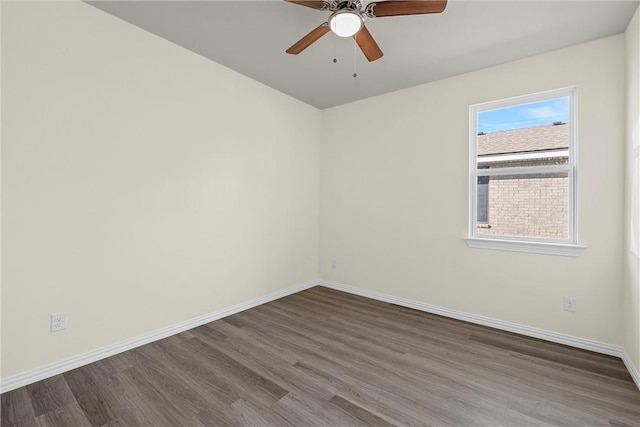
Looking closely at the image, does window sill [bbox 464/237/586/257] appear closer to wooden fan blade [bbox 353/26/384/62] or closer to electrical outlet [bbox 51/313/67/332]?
wooden fan blade [bbox 353/26/384/62]

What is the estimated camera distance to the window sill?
2.51 m

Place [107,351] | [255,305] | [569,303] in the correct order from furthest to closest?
[255,305] < [569,303] < [107,351]

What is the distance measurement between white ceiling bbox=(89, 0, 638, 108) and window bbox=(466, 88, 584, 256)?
0.51 meters

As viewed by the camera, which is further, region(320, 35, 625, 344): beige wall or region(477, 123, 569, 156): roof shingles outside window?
region(477, 123, 569, 156): roof shingles outside window

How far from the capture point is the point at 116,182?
7.46ft

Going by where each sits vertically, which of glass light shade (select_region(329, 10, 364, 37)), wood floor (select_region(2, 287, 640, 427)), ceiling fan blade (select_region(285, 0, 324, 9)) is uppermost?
ceiling fan blade (select_region(285, 0, 324, 9))

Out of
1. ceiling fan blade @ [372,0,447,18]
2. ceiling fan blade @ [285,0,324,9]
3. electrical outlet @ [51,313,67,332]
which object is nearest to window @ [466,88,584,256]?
ceiling fan blade @ [372,0,447,18]

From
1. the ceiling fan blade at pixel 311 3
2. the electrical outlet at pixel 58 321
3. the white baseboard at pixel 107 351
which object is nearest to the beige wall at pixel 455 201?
the white baseboard at pixel 107 351

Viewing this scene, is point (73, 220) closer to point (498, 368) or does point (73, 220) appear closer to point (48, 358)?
point (48, 358)

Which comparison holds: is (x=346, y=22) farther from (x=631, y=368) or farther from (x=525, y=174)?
(x=631, y=368)

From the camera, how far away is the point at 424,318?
311 cm

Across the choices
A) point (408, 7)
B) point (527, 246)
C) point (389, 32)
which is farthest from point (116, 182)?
point (527, 246)

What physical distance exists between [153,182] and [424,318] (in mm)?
3000

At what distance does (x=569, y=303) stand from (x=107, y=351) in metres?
3.88
